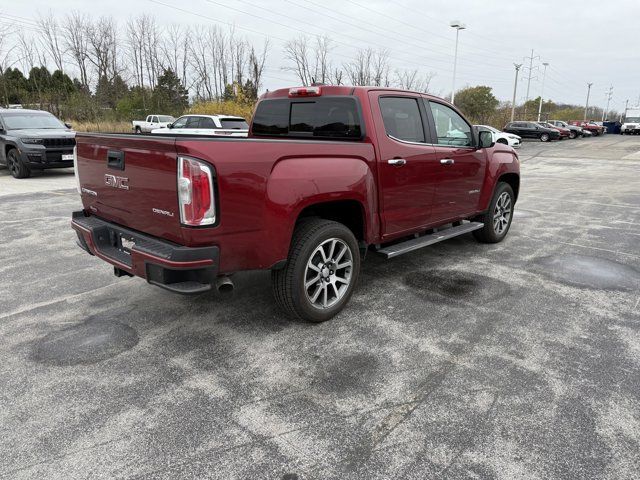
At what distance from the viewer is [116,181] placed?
3475mm

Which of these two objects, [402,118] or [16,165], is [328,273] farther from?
[16,165]

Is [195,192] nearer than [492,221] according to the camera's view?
Yes

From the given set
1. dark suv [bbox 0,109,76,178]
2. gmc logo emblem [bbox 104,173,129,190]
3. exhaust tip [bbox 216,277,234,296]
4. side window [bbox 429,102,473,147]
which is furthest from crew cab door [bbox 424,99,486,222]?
dark suv [bbox 0,109,76,178]

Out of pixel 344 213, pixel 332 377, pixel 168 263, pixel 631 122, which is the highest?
pixel 631 122

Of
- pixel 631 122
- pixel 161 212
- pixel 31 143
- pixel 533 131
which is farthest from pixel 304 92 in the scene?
pixel 631 122

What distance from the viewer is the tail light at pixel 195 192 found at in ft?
9.41

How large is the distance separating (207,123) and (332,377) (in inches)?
676

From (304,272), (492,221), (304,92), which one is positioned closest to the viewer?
(304,272)

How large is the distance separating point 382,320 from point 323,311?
20.8 inches

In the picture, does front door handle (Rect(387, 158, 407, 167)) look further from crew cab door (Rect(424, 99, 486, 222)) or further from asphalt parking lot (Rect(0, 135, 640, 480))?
asphalt parking lot (Rect(0, 135, 640, 480))

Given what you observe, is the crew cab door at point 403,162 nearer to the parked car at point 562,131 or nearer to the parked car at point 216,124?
the parked car at point 216,124

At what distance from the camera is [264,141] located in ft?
10.4

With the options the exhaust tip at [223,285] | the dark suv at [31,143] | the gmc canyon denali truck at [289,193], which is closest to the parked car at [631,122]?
the dark suv at [31,143]

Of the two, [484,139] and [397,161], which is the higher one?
[484,139]
